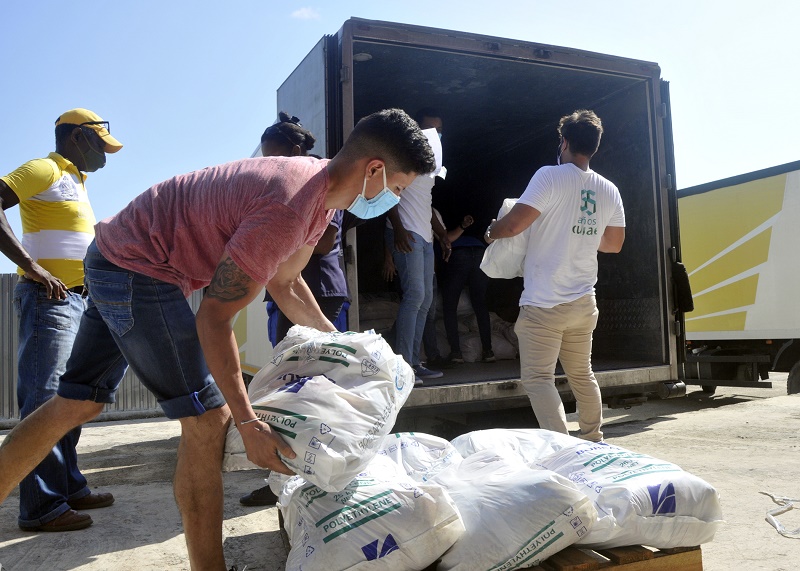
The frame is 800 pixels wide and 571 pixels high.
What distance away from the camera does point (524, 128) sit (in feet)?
20.7

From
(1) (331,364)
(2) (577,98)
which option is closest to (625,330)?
(2) (577,98)

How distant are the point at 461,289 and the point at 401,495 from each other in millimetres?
3796

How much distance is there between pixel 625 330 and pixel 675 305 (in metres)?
0.53

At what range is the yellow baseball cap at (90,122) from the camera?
3.39 meters

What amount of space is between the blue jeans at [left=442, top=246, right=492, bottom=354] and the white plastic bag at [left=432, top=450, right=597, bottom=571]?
11.8 ft

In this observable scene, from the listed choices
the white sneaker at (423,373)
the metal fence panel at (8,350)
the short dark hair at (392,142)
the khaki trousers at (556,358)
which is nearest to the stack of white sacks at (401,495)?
the short dark hair at (392,142)

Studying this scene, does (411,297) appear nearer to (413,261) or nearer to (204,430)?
(413,261)

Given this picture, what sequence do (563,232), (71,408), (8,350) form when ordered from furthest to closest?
(8,350)
(563,232)
(71,408)

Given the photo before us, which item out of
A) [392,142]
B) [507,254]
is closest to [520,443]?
[392,142]

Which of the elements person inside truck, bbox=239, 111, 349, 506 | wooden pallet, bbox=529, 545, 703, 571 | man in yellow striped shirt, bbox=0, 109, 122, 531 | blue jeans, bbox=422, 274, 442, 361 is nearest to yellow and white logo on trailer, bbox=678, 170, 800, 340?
blue jeans, bbox=422, 274, 442, 361

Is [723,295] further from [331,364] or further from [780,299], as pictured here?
[331,364]

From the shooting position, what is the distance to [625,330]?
5414 mm

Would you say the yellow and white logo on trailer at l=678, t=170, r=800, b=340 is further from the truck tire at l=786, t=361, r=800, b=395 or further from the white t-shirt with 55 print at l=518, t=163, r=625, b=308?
the white t-shirt with 55 print at l=518, t=163, r=625, b=308

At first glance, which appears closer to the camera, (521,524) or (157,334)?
(521,524)
